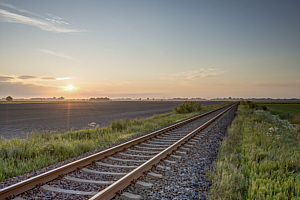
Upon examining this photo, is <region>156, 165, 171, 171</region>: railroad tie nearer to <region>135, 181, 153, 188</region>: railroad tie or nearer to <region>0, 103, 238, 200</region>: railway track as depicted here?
<region>0, 103, 238, 200</region>: railway track

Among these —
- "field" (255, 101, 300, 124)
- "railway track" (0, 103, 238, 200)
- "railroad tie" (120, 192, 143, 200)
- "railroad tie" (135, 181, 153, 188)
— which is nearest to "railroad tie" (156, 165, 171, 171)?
"railway track" (0, 103, 238, 200)

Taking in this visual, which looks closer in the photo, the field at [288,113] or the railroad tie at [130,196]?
the railroad tie at [130,196]

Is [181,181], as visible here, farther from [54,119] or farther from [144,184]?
[54,119]

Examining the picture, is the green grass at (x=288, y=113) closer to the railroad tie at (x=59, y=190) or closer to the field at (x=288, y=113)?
the field at (x=288, y=113)

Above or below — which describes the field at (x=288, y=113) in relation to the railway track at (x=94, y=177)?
below

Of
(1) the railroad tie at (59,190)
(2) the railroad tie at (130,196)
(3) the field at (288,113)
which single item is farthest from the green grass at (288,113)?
(1) the railroad tie at (59,190)

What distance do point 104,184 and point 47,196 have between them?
1.16 meters

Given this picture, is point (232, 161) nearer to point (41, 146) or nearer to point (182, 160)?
point (182, 160)

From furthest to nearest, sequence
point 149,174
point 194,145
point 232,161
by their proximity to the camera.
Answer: point 194,145
point 232,161
point 149,174

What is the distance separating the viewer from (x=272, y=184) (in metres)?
4.33

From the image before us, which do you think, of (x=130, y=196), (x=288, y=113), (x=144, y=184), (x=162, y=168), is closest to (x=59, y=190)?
(x=130, y=196)

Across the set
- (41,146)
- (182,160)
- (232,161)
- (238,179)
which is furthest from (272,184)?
(41,146)

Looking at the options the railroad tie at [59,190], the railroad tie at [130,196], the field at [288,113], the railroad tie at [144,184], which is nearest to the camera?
the railroad tie at [130,196]

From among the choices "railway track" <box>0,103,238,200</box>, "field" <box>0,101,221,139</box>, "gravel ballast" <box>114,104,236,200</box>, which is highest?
"railway track" <box>0,103,238,200</box>
